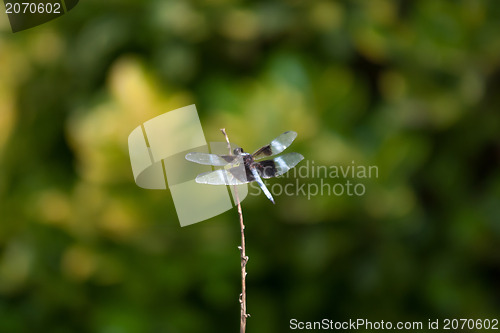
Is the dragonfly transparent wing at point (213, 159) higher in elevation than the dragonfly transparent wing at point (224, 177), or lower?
higher

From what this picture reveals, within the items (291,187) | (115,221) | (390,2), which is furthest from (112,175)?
(390,2)

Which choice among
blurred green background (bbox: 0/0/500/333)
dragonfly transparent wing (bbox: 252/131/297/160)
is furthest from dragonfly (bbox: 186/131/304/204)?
blurred green background (bbox: 0/0/500/333)

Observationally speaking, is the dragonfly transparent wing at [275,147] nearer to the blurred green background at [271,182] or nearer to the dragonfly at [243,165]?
the dragonfly at [243,165]

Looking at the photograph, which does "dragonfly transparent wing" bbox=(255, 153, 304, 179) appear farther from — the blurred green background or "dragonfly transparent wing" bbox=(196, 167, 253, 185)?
the blurred green background

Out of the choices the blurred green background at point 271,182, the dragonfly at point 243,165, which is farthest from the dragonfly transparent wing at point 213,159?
the blurred green background at point 271,182

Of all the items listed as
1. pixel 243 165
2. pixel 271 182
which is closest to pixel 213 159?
pixel 243 165

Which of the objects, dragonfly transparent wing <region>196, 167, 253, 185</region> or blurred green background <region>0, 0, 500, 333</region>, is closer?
dragonfly transparent wing <region>196, 167, 253, 185</region>
